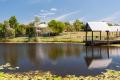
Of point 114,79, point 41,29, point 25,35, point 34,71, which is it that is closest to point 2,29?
point 25,35

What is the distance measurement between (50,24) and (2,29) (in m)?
22.1

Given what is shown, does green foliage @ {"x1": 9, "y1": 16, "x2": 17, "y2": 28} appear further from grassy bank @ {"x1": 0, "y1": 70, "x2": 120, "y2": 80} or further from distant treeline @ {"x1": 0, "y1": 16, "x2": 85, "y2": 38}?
grassy bank @ {"x1": 0, "y1": 70, "x2": 120, "y2": 80}

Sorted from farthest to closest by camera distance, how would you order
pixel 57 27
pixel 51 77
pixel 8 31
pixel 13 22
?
pixel 13 22, pixel 57 27, pixel 8 31, pixel 51 77

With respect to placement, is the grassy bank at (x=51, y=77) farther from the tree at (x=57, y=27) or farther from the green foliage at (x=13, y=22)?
the green foliage at (x=13, y=22)

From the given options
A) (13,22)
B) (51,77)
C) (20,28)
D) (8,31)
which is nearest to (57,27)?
(20,28)

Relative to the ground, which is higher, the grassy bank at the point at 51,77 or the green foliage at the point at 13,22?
the green foliage at the point at 13,22

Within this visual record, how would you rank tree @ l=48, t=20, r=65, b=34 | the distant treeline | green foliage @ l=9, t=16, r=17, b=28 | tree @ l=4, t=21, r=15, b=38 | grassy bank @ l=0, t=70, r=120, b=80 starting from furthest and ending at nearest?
green foliage @ l=9, t=16, r=17, b=28, tree @ l=48, t=20, r=65, b=34, the distant treeline, tree @ l=4, t=21, r=15, b=38, grassy bank @ l=0, t=70, r=120, b=80

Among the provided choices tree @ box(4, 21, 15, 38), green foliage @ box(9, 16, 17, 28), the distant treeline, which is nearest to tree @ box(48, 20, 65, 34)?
the distant treeline

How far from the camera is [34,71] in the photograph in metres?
26.0

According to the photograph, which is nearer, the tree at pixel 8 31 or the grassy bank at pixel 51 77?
the grassy bank at pixel 51 77

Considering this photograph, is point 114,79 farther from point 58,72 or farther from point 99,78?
point 58,72

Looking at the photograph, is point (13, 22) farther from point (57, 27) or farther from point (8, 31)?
point (57, 27)

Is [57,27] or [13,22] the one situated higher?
[13,22]

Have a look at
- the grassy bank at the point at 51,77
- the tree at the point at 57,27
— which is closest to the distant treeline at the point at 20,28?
the tree at the point at 57,27
